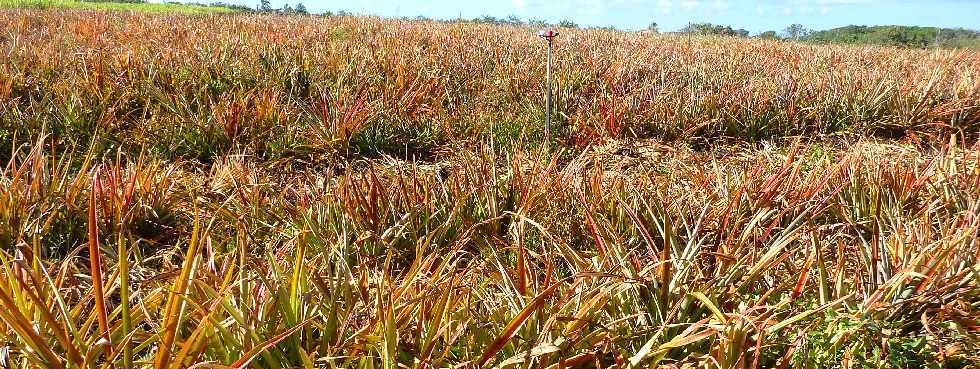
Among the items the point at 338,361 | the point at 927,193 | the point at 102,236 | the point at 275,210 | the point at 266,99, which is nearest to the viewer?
the point at 338,361

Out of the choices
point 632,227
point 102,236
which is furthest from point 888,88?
point 102,236

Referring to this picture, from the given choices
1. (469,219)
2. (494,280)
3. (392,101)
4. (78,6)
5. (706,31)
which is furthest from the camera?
(78,6)

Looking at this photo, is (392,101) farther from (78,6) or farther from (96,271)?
(78,6)

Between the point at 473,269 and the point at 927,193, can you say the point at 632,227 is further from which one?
the point at 927,193

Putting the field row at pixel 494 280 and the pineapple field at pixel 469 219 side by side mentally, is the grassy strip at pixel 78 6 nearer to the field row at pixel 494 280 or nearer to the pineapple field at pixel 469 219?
the pineapple field at pixel 469 219

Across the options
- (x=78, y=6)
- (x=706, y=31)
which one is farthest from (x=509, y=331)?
(x=78, y=6)

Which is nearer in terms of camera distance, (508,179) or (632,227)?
(632,227)

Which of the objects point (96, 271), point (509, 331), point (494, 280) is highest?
point (96, 271)

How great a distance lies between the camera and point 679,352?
1.60m

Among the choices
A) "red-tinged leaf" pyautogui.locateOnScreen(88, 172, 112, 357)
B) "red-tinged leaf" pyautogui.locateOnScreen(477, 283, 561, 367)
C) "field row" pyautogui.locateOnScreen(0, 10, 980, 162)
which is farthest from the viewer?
"field row" pyautogui.locateOnScreen(0, 10, 980, 162)

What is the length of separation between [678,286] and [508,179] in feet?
3.70

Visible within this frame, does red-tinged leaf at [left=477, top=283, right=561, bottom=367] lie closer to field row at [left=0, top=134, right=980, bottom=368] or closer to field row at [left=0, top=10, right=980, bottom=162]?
field row at [left=0, top=134, right=980, bottom=368]

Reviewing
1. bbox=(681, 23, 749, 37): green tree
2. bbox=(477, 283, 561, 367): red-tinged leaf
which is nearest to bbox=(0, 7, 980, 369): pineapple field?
bbox=(477, 283, 561, 367): red-tinged leaf

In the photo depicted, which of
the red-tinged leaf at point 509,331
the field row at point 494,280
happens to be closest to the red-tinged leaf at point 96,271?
the field row at point 494,280
